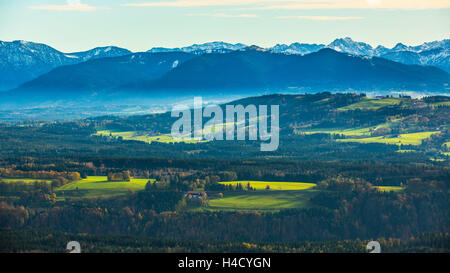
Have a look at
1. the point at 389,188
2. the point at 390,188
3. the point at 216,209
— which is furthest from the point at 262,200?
the point at 390,188

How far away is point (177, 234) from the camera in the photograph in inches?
4114

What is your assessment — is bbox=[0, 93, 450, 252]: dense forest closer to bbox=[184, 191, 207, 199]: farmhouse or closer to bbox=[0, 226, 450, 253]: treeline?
bbox=[0, 226, 450, 253]: treeline

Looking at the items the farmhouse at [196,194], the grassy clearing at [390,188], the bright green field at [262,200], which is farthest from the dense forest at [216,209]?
the farmhouse at [196,194]

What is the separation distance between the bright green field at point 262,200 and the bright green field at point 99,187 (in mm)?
18583

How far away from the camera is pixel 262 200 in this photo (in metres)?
118

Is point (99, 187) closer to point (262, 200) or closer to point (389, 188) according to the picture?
point (262, 200)

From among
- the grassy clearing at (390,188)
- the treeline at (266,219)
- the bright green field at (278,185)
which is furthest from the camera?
the bright green field at (278,185)

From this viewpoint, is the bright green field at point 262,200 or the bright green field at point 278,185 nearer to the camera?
the bright green field at point 262,200

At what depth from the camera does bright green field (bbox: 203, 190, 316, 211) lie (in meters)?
115

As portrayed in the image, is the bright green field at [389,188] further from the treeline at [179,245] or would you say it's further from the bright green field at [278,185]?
the treeline at [179,245]

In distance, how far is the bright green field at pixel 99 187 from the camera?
412 feet
